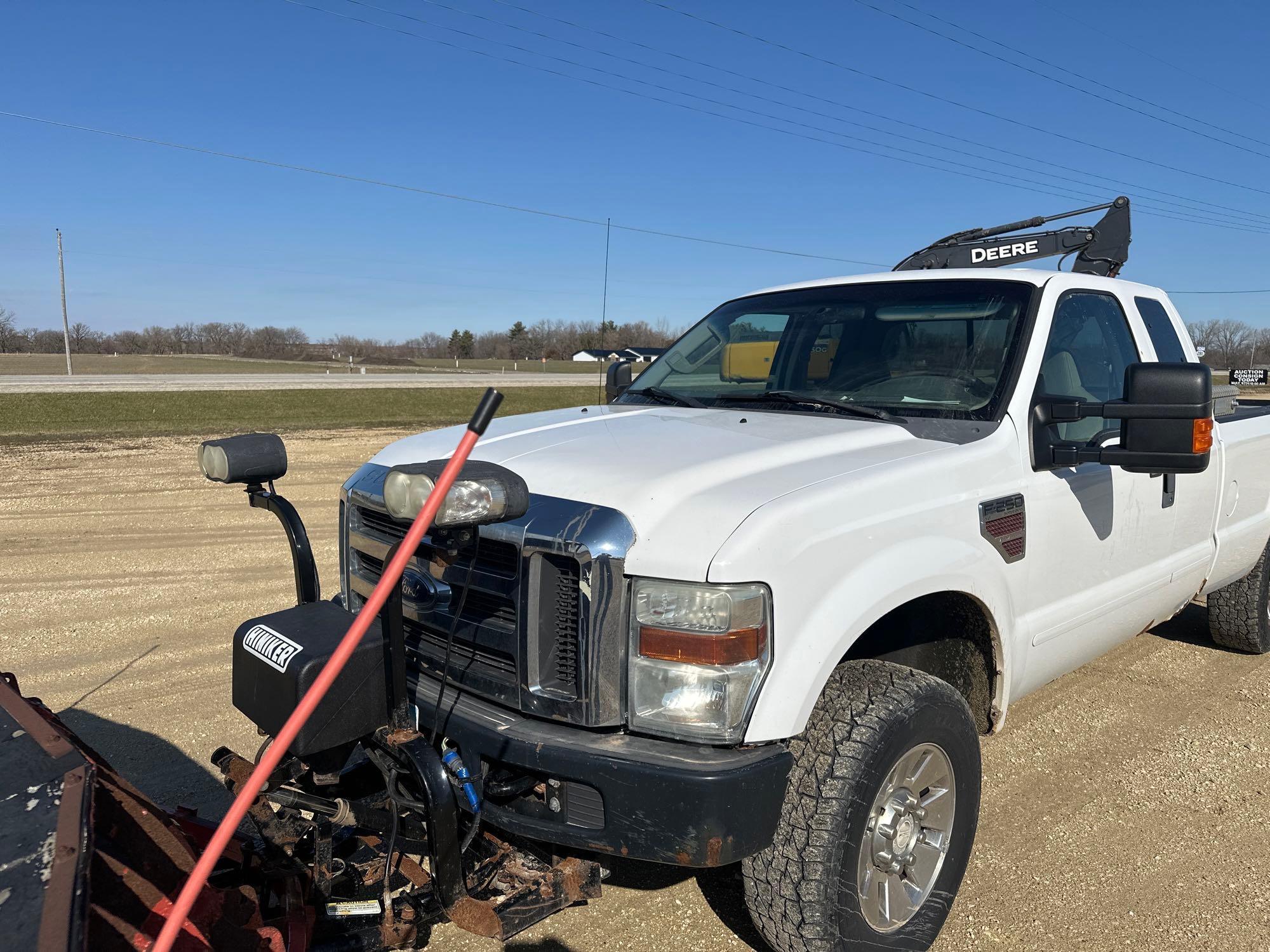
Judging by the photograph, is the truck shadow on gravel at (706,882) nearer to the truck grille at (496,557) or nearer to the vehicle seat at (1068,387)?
the truck grille at (496,557)

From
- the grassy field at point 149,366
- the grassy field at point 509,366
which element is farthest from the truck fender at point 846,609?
the grassy field at point 509,366

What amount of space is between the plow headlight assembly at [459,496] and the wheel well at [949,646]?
61.7 inches

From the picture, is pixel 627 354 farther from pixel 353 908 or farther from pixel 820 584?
pixel 353 908

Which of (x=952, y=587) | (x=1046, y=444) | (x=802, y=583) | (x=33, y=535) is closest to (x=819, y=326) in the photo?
(x=1046, y=444)

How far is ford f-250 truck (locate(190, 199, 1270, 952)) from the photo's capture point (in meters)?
2.36

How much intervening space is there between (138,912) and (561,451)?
169 cm

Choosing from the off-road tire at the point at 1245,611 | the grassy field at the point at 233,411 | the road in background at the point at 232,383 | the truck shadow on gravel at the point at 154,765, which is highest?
the off-road tire at the point at 1245,611

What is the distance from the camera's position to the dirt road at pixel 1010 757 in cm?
Answer: 312

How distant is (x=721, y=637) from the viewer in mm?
2326

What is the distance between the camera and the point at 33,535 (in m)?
8.59

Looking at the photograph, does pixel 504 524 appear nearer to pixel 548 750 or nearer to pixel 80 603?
pixel 548 750

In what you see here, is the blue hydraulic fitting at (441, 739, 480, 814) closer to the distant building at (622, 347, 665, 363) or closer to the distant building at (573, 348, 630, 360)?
the distant building at (622, 347, 665, 363)

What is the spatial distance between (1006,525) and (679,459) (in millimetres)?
1175

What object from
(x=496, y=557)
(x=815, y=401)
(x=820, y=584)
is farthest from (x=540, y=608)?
(x=815, y=401)
